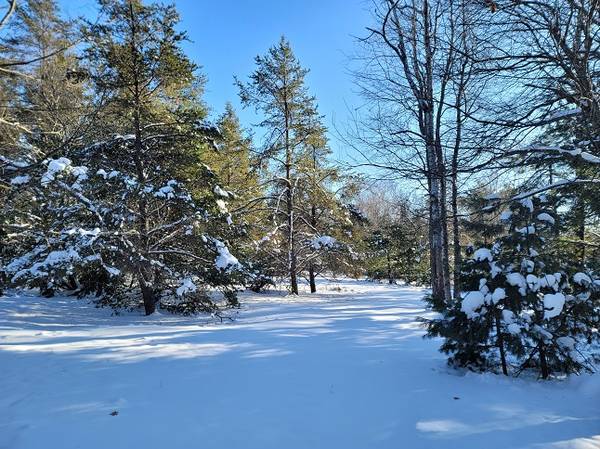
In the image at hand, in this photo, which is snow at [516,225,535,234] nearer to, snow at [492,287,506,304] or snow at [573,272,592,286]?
snow at [573,272,592,286]

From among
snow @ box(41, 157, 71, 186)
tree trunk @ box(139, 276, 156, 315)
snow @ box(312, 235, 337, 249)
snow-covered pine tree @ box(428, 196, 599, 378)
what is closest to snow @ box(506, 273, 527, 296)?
snow-covered pine tree @ box(428, 196, 599, 378)

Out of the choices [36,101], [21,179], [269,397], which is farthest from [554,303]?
[36,101]

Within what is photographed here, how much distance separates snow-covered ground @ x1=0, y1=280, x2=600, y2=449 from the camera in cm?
296

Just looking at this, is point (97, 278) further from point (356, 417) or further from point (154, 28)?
point (356, 417)

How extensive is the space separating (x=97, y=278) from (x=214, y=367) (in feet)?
24.9

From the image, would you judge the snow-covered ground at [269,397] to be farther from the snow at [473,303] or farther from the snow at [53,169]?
the snow at [53,169]

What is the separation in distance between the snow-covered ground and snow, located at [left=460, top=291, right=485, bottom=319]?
73 centimetres

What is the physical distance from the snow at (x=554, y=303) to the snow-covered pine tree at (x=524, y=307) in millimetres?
30

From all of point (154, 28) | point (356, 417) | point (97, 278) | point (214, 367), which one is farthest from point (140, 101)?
point (356, 417)

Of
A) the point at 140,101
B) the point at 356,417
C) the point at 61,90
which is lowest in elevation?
the point at 356,417

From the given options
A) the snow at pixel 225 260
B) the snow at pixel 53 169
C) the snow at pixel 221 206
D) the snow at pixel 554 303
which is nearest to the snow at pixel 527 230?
the snow at pixel 554 303

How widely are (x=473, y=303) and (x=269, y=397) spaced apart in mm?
2375

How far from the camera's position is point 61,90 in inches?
429

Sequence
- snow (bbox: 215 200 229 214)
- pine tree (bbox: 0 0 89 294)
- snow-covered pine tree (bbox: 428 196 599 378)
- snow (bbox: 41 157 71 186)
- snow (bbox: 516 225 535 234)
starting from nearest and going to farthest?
snow-covered pine tree (bbox: 428 196 599 378), snow (bbox: 516 225 535 234), snow (bbox: 41 157 71 186), pine tree (bbox: 0 0 89 294), snow (bbox: 215 200 229 214)
